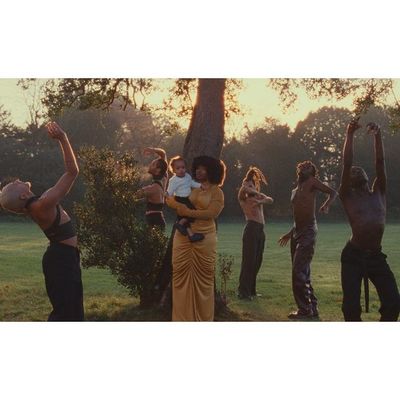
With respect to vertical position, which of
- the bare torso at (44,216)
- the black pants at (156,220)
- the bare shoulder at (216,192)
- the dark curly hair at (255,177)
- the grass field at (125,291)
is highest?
the dark curly hair at (255,177)

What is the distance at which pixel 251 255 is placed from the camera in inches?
463

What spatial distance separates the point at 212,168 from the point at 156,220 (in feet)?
4.38

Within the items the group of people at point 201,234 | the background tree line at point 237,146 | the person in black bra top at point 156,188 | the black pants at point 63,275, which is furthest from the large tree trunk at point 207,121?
the black pants at point 63,275

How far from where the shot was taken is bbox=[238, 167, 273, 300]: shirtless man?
36.9ft

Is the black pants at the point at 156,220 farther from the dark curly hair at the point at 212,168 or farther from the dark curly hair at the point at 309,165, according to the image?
the dark curly hair at the point at 309,165

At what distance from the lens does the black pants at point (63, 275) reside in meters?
8.89

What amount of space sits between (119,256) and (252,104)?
8.86 ft

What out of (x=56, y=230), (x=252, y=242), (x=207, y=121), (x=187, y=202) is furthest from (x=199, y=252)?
(x=252, y=242)

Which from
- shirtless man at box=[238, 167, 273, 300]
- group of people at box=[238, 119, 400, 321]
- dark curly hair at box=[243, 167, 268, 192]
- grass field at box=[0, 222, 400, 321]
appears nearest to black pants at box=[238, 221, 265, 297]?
shirtless man at box=[238, 167, 273, 300]

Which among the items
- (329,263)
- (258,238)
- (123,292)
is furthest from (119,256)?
(329,263)

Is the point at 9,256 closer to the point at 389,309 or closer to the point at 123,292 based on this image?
the point at 123,292

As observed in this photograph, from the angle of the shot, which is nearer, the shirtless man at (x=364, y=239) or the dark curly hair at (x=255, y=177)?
the shirtless man at (x=364, y=239)

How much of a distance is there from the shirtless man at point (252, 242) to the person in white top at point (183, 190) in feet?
5.32

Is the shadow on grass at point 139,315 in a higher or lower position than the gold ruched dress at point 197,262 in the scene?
lower
